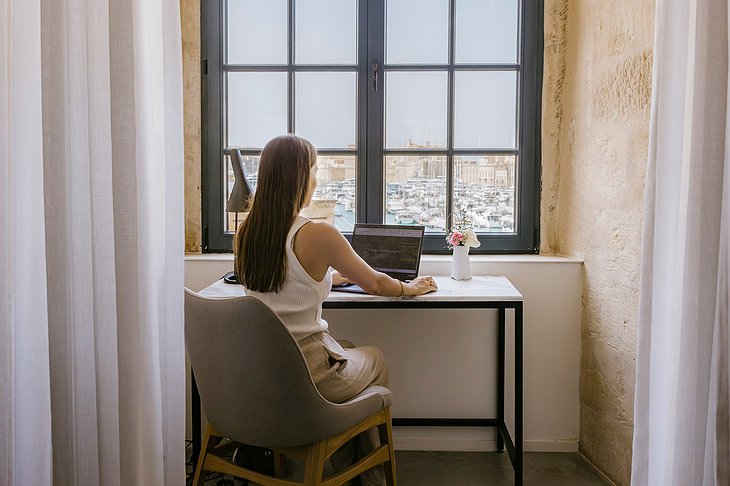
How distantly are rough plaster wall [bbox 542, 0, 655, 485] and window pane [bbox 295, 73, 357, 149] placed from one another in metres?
0.96

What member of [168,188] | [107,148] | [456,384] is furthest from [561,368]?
[107,148]

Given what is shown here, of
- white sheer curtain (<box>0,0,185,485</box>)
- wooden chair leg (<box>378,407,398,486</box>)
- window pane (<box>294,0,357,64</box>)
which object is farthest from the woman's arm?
window pane (<box>294,0,357,64</box>)

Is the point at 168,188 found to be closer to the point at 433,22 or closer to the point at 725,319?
the point at 725,319

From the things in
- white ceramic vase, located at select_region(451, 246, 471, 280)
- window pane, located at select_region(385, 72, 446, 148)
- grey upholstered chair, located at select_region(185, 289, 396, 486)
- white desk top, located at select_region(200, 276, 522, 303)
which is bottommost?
grey upholstered chair, located at select_region(185, 289, 396, 486)

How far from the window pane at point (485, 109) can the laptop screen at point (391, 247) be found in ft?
2.25

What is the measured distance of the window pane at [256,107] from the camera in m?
3.21

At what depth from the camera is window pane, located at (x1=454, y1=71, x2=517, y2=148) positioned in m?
3.19

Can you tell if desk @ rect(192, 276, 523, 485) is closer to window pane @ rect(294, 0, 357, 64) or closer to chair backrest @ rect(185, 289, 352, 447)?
chair backrest @ rect(185, 289, 352, 447)

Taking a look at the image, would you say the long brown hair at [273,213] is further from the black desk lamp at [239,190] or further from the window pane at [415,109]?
the window pane at [415,109]

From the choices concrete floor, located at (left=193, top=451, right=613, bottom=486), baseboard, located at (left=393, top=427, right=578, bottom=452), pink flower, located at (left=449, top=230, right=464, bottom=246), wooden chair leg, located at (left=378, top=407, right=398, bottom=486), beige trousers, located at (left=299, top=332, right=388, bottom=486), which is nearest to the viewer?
beige trousers, located at (left=299, top=332, right=388, bottom=486)

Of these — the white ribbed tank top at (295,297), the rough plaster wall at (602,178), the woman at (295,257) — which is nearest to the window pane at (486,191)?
the rough plaster wall at (602,178)

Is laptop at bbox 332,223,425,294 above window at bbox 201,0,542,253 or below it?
below

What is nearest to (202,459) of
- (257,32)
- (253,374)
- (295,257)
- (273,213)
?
(253,374)

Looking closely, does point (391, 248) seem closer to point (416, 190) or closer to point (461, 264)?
point (461, 264)
